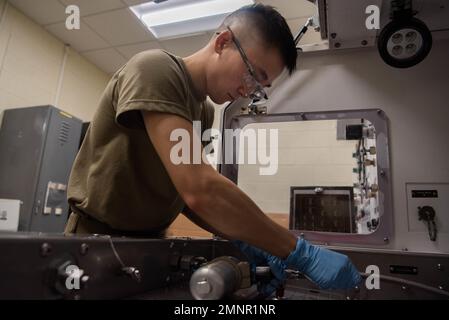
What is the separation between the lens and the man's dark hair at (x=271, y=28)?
2.93 feet

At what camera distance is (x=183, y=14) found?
9.05 ft

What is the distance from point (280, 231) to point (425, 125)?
90 centimetres

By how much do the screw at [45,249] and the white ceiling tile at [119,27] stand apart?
2.77m

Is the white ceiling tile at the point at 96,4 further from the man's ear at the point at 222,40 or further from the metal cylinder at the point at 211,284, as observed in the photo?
the metal cylinder at the point at 211,284

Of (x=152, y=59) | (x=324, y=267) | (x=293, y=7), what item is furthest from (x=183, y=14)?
(x=324, y=267)

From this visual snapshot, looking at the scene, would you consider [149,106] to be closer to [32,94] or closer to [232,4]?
[232,4]

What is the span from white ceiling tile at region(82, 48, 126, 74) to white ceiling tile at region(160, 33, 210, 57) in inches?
24.4

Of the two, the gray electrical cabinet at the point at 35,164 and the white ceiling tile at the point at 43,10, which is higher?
the white ceiling tile at the point at 43,10

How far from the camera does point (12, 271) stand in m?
0.39

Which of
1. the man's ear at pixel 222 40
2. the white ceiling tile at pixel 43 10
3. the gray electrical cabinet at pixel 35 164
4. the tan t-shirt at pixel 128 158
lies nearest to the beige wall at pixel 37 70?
the white ceiling tile at pixel 43 10

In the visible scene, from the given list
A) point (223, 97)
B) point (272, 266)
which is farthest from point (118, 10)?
point (272, 266)

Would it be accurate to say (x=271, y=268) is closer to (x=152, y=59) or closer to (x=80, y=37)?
(x=152, y=59)

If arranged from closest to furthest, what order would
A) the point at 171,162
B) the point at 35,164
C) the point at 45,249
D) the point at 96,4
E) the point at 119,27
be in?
the point at 45,249 → the point at 171,162 → the point at 35,164 → the point at 96,4 → the point at 119,27

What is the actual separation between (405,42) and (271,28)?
1.85 feet
